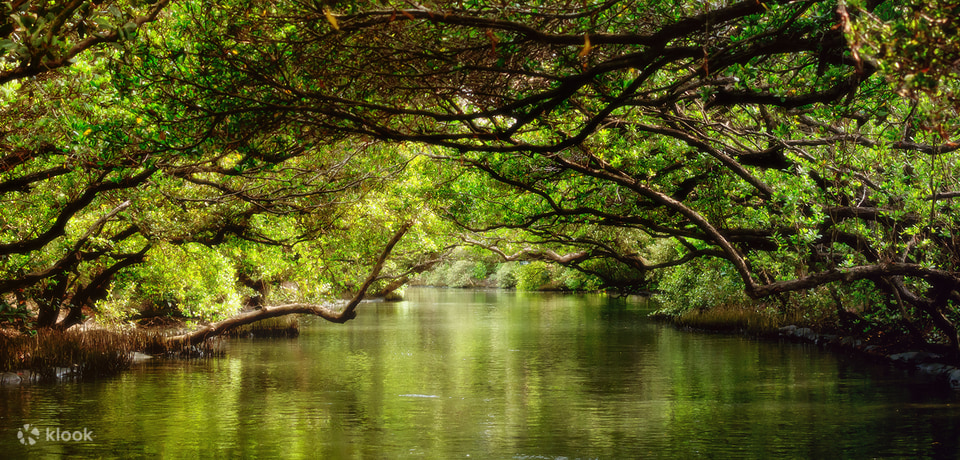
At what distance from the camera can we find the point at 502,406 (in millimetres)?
17047

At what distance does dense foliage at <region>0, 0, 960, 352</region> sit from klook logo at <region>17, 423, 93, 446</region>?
2858 millimetres

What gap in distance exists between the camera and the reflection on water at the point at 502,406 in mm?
13023

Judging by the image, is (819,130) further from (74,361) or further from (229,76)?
(74,361)

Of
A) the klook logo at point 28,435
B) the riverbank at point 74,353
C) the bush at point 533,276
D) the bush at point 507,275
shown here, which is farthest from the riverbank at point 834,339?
the bush at point 507,275

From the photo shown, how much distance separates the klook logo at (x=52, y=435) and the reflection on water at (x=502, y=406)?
0.12m

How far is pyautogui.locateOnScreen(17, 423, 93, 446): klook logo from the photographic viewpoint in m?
13.6

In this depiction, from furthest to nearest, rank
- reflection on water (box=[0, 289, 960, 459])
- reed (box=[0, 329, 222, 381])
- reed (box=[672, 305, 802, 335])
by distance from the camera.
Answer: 1. reed (box=[672, 305, 802, 335])
2. reed (box=[0, 329, 222, 381])
3. reflection on water (box=[0, 289, 960, 459])

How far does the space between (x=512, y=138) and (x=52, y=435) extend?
11009 millimetres

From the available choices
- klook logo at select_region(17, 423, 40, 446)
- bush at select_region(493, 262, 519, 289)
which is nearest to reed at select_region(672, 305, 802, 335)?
klook logo at select_region(17, 423, 40, 446)

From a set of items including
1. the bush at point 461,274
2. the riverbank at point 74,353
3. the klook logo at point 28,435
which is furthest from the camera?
the bush at point 461,274

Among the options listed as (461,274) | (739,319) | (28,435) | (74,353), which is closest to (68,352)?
(74,353)

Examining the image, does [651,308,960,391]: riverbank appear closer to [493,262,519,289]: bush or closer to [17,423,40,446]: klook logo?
[17,423,40,446]: klook logo

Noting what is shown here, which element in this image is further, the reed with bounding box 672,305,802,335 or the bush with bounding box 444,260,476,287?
the bush with bounding box 444,260,476,287

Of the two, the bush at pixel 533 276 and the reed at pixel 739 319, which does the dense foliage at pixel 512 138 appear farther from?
the bush at pixel 533 276
